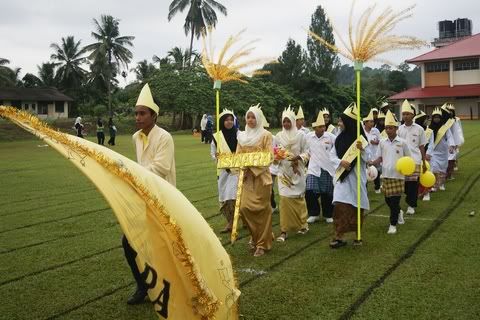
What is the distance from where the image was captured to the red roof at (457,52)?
4447 centimetres

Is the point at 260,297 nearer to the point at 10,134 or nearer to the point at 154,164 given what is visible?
the point at 154,164

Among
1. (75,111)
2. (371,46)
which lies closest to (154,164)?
(371,46)

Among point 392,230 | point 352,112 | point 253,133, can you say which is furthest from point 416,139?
point 253,133

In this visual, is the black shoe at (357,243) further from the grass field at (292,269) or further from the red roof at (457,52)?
the red roof at (457,52)

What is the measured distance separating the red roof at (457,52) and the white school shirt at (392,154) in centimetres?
4029

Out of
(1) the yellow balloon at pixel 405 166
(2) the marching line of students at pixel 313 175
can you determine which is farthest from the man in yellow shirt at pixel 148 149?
(1) the yellow balloon at pixel 405 166

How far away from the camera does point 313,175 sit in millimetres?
8992

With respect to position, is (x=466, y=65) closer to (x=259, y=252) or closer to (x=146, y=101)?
(x=259, y=252)

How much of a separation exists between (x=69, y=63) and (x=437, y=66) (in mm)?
37366

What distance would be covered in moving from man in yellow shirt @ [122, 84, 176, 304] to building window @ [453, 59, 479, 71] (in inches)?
1818

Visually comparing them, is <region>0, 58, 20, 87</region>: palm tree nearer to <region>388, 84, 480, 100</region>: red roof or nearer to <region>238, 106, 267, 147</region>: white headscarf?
<region>388, 84, 480, 100</region>: red roof

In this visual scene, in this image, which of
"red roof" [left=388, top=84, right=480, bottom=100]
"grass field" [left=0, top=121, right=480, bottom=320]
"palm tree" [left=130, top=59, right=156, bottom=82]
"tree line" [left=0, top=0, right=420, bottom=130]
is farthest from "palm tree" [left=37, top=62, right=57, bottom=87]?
"grass field" [left=0, top=121, right=480, bottom=320]

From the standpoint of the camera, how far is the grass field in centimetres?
480

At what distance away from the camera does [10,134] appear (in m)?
35.8
